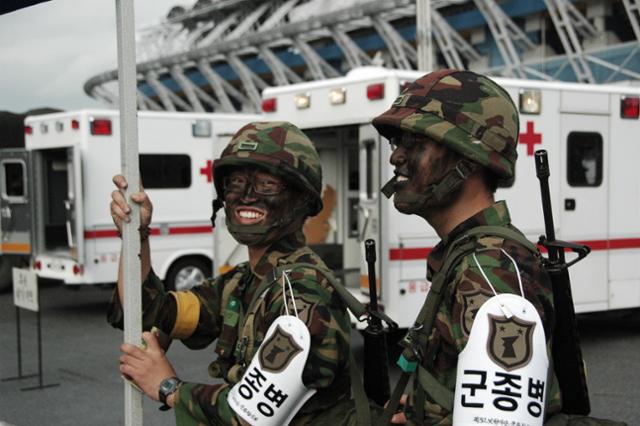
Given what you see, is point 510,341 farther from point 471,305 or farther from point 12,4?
point 12,4

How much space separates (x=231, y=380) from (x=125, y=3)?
99cm

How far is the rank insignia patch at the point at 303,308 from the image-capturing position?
1971 mm

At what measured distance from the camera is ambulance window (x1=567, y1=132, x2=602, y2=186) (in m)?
7.76

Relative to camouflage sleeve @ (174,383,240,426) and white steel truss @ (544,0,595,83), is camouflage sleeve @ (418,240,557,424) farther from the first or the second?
white steel truss @ (544,0,595,83)

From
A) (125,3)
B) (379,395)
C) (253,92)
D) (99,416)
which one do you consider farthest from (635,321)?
(253,92)

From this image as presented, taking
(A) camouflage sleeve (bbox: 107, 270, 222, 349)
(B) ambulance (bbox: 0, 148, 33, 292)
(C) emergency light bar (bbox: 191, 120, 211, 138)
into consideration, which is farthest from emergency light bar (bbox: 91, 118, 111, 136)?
(A) camouflage sleeve (bbox: 107, 270, 222, 349)

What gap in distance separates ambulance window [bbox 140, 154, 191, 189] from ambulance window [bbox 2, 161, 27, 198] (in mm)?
1677

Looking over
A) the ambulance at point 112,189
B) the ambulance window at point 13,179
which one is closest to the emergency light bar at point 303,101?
the ambulance at point 112,189

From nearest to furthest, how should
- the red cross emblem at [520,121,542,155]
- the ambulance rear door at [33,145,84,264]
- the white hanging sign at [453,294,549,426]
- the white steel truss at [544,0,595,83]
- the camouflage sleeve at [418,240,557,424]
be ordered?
1. the white hanging sign at [453,294,549,426]
2. the camouflage sleeve at [418,240,557,424]
3. the red cross emblem at [520,121,542,155]
4. the ambulance rear door at [33,145,84,264]
5. the white steel truss at [544,0,595,83]

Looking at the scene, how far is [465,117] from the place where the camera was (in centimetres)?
173

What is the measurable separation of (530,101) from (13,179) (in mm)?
7208

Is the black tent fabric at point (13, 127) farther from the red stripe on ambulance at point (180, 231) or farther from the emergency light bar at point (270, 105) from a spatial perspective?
the red stripe on ambulance at point (180, 231)

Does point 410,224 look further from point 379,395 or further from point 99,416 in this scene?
point 379,395

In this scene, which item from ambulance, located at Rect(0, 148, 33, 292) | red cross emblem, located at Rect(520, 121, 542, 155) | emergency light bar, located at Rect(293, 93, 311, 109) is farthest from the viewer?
ambulance, located at Rect(0, 148, 33, 292)
